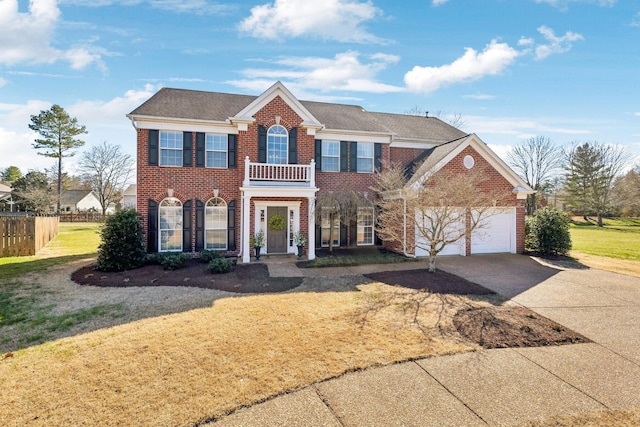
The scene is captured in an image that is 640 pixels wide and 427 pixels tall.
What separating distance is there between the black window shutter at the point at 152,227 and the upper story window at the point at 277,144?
5.48 metres

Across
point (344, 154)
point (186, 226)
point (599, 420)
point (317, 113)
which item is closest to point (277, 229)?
point (186, 226)

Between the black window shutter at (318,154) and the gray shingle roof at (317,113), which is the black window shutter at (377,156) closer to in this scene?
the gray shingle roof at (317,113)

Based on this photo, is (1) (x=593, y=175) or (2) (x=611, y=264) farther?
(1) (x=593, y=175)

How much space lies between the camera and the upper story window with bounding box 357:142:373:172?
16.5 m

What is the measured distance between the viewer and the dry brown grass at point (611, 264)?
39.1ft

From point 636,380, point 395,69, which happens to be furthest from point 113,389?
point 395,69

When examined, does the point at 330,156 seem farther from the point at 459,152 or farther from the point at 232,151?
the point at 459,152

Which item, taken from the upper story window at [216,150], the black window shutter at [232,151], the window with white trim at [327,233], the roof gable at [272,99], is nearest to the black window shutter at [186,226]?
the upper story window at [216,150]

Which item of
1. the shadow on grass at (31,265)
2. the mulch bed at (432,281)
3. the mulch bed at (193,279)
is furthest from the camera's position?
the shadow on grass at (31,265)

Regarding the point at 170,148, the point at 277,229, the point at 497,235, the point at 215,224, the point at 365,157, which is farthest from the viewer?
the point at 365,157

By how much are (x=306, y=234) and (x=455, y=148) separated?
8.17m

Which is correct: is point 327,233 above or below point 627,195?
below

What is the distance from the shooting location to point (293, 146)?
579 inches

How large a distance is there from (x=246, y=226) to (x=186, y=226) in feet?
9.25
